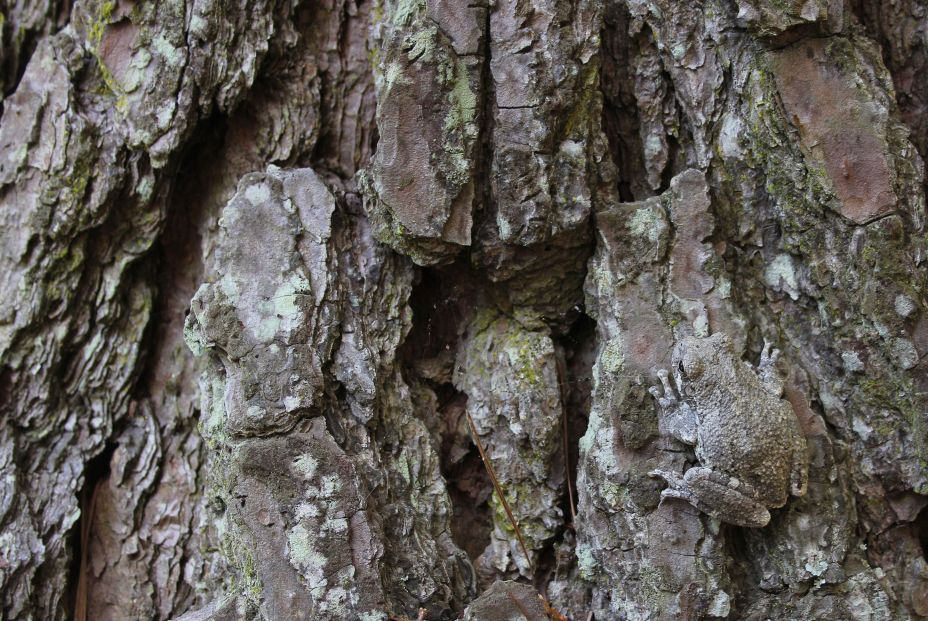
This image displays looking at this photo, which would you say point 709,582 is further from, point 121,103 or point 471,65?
point 121,103

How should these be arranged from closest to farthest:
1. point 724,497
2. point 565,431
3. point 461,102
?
point 724,497 → point 461,102 → point 565,431

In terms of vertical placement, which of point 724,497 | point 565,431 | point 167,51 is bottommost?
point 724,497

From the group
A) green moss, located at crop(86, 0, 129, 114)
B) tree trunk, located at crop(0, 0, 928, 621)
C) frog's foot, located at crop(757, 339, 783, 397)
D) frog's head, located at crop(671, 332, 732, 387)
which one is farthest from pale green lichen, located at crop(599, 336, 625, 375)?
green moss, located at crop(86, 0, 129, 114)

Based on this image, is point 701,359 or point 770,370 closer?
point 701,359

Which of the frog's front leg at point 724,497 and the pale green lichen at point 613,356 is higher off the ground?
the pale green lichen at point 613,356

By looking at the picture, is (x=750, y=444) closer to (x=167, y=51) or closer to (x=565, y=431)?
(x=565, y=431)

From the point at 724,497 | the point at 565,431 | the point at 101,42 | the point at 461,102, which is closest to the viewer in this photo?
the point at 724,497

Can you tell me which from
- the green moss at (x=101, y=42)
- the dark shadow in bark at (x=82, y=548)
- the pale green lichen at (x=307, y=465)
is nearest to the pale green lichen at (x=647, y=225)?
the pale green lichen at (x=307, y=465)

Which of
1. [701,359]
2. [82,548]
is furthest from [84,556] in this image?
[701,359]

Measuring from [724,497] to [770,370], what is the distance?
0.45 metres

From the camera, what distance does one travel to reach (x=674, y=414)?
7.30 ft

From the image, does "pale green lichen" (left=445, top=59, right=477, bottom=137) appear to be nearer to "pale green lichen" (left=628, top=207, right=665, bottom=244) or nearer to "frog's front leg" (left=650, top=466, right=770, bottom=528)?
"pale green lichen" (left=628, top=207, right=665, bottom=244)

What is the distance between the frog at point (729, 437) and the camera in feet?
7.01

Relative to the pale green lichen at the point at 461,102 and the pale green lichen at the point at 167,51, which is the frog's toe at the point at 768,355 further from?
the pale green lichen at the point at 167,51
